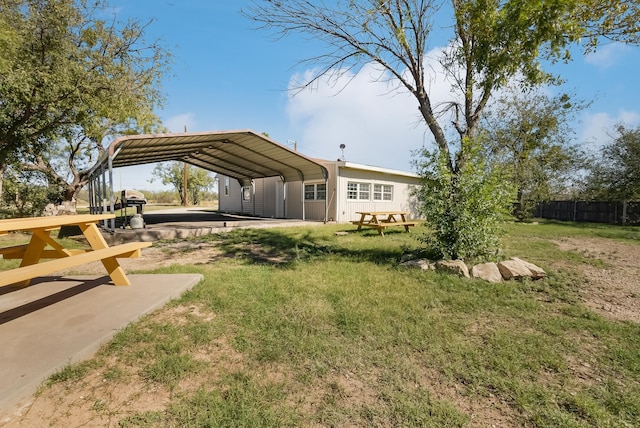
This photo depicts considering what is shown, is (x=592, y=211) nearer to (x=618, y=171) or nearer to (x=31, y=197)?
(x=618, y=171)

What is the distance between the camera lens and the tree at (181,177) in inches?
1560

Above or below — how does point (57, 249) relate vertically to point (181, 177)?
below

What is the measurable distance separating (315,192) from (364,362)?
12.9 meters

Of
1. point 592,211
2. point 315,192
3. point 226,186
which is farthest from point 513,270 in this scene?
point 226,186

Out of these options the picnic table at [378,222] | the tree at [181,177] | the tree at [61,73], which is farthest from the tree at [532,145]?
the tree at [181,177]

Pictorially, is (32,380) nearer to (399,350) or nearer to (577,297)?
(399,350)

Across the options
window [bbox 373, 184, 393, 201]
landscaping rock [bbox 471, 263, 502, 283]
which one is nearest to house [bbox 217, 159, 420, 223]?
window [bbox 373, 184, 393, 201]

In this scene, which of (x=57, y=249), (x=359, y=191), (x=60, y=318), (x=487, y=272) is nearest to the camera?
(x=60, y=318)

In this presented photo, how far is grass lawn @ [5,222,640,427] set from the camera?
1.87 meters

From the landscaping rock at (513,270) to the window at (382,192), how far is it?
1145 centimetres

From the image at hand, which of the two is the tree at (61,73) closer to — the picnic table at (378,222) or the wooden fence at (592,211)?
the picnic table at (378,222)

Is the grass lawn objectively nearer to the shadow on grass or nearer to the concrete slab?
the concrete slab

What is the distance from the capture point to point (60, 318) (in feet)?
9.45

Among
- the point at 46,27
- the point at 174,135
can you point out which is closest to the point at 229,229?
the point at 174,135
